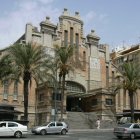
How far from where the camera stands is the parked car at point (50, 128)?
3681 centimetres

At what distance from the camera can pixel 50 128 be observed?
37.6 meters

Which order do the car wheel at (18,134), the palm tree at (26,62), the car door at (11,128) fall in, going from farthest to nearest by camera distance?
the palm tree at (26,62) < the car wheel at (18,134) < the car door at (11,128)

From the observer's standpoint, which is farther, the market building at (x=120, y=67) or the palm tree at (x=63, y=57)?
the market building at (x=120, y=67)

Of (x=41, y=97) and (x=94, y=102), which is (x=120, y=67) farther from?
(x=41, y=97)

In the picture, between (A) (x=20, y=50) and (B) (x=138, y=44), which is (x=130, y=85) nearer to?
(A) (x=20, y=50)

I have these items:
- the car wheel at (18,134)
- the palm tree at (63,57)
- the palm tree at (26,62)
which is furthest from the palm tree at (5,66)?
the car wheel at (18,134)

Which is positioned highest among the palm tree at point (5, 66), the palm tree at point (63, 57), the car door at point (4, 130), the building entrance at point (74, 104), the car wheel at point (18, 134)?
the palm tree at point (63, 57)

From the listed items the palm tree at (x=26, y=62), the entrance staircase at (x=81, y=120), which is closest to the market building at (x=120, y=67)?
the entrance staircase at (x=81, y=120)

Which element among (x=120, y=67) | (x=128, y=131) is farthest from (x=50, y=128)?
(x=120, y=67)

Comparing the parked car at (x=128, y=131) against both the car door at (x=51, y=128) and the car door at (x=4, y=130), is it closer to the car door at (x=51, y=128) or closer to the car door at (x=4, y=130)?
the car door at (x=51, y=128)

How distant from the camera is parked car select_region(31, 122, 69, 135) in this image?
36.8m

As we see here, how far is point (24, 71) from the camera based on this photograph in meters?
41.5

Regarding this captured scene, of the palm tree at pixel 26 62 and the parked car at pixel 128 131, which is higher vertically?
the palm tree at pixel 26 62

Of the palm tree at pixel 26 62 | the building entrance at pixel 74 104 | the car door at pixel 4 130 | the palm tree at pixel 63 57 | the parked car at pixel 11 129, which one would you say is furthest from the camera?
the building entrance at pixel 74 104
